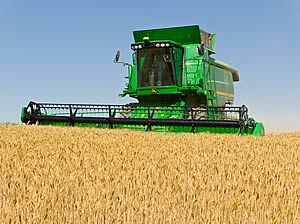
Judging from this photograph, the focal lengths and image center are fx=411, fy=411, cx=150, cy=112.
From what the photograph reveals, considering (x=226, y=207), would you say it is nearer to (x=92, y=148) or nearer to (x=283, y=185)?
(x=283, y=185)

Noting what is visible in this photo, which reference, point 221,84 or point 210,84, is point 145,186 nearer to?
point 210,84

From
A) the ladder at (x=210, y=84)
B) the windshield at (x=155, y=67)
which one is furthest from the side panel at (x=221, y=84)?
the windshield at (x=155, y=67)

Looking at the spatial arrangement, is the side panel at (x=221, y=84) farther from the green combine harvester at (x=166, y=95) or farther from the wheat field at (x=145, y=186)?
the wheat field at (x=145, y=186)

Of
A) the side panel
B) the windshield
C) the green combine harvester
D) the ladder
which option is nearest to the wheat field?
the green combine harvester

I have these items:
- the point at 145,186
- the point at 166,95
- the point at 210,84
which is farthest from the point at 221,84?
the point at 145,186

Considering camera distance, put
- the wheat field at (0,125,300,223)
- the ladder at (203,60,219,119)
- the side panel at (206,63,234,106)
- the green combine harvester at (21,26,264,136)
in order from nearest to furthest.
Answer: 1. the wheat field at (0,125,300,223)
2. the green combine harvester at (21,26,264,136)
3. the ladder at (203,60,219,119)
4. the side panel at (206,63,234,106)

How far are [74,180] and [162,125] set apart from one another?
528cm

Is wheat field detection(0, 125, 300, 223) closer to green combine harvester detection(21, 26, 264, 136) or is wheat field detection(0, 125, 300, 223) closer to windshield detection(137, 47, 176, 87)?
green combine harvester detection(21, 26, 264, 136)

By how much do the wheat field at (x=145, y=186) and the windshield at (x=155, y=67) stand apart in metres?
4.52

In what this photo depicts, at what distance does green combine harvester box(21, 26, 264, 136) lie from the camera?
324 inches

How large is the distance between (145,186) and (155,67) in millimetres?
7054

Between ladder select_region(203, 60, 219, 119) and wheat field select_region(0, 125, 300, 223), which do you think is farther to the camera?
ladder select_region(203, 60, 219, 119)

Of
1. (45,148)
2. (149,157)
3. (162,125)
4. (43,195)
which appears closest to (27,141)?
(45,148)

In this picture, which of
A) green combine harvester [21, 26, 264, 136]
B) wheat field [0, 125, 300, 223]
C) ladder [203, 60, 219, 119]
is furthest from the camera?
ladder [203, 60, 219, 119]
